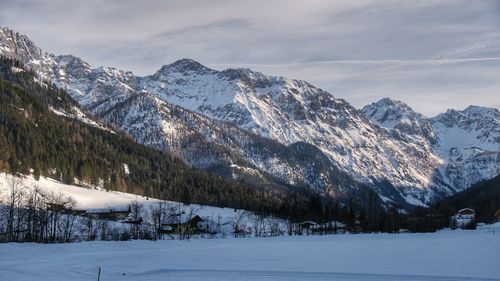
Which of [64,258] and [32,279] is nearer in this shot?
[32,279]

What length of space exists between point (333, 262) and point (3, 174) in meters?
148

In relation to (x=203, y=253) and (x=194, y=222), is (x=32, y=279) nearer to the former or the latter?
(x=203, y=253)

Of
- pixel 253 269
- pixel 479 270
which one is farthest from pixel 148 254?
pixel 479 270

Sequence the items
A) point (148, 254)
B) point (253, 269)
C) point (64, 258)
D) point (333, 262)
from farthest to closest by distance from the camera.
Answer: point (148, 254), point (333, 262), point (64, 258), point (253, 269)

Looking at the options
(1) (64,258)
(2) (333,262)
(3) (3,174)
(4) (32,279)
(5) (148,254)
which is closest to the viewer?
(4) (32,279)

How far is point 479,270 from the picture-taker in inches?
2665

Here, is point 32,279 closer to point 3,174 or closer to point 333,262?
point 333,262

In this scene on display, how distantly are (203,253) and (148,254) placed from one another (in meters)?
8.58

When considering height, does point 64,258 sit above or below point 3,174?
below

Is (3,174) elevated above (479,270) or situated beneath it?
elevated above

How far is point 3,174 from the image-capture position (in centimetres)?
18950

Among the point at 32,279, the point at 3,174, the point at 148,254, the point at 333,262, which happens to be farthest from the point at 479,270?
the point at 3,174

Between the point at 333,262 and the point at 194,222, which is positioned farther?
the point at 194,222

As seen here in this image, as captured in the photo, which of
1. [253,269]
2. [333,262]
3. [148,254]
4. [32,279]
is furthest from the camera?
[148,254]
